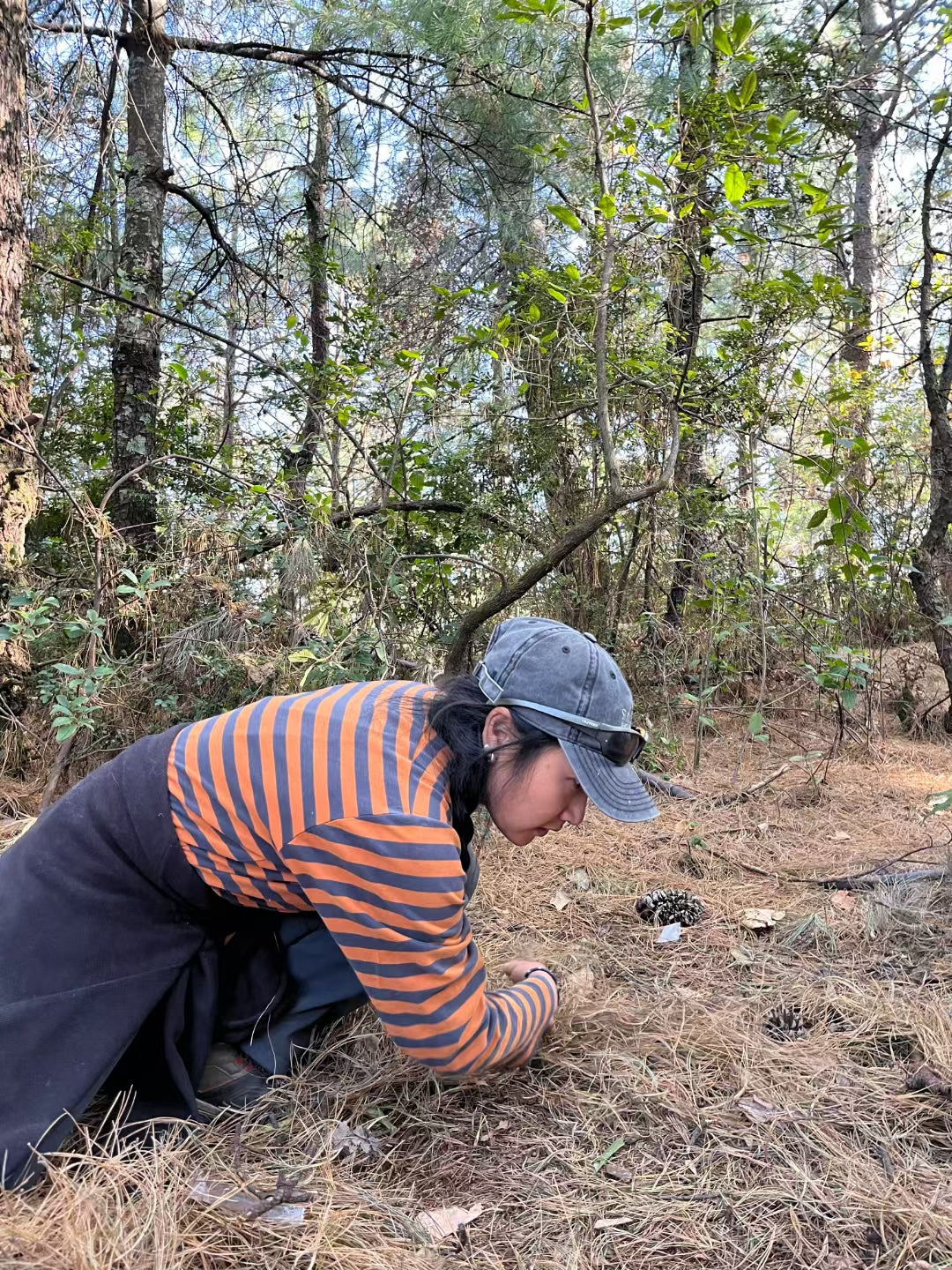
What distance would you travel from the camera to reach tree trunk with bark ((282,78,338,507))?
3.98m

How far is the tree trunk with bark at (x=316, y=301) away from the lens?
3982 millimetres

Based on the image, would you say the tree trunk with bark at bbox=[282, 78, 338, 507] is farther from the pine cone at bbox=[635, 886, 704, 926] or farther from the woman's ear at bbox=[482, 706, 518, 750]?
the woman's ear at bbox=[482, 706, 518, 750]

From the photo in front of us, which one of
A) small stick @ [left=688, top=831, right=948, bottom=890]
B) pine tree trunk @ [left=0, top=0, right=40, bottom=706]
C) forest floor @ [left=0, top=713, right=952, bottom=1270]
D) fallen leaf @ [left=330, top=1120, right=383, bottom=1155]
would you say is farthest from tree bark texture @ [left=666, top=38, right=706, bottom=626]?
fallen leaf @ [left=330, top=1120, right=383, bottom=1155]

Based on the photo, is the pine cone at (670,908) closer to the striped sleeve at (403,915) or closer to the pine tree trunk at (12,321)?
the striped sleeve at (403,915)

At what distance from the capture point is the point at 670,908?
2.28 metres

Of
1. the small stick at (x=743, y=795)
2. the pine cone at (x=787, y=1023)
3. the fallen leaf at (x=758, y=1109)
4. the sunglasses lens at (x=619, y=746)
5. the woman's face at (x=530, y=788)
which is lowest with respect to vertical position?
the small stick at (x=743, y=795)

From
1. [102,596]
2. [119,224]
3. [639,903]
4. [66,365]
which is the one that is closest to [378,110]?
[119,224]

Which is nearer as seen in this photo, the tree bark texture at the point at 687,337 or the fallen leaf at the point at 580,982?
the fallen leaf at the point at 580,982

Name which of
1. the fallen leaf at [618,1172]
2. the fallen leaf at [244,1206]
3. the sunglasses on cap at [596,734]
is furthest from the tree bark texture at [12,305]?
the fallen leaf at [618,1172]

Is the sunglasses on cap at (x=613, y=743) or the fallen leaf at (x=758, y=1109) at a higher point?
the sunglasses on cap at (x=613, y=743)

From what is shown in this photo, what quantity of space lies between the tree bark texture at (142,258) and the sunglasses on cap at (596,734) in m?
3.36

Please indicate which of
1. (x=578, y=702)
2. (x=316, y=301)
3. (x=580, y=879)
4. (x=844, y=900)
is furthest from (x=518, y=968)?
(x=316, y=301)

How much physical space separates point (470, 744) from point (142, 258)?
4.08 m

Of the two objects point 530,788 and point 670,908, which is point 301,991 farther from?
point 670,908
